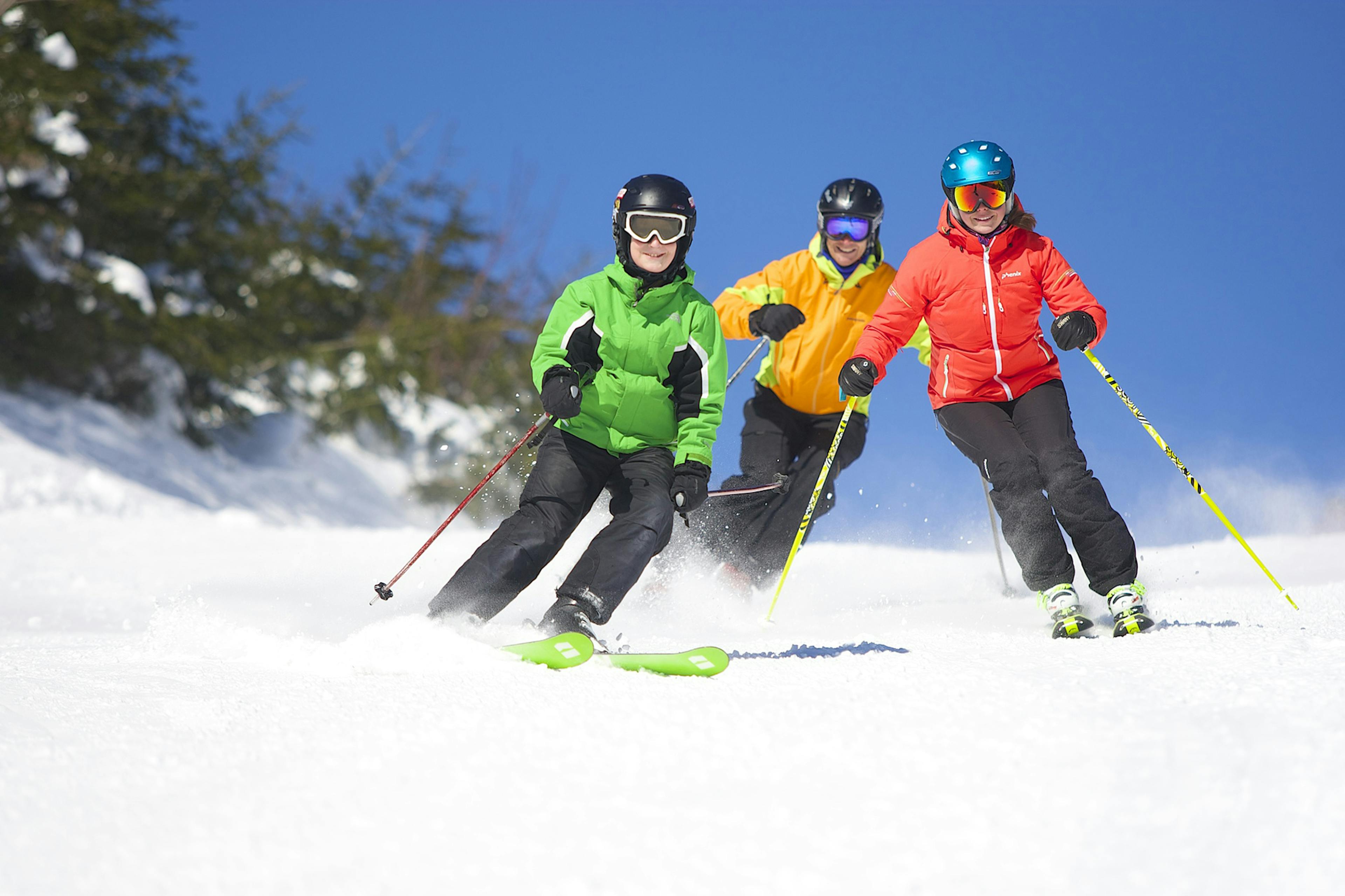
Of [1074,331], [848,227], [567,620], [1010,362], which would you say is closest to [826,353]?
[848,227]

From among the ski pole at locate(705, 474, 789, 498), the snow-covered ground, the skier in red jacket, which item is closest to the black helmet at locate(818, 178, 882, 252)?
the skier in red jacket

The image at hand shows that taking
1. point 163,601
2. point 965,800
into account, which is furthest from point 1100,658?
point 163,601

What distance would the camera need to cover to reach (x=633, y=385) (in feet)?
12.5

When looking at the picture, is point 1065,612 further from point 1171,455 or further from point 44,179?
point 44,179

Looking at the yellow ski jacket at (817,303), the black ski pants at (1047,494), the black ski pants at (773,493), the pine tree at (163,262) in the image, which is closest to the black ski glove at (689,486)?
the black ski pants at (1047,494)

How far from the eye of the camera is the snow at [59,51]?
14219 mm

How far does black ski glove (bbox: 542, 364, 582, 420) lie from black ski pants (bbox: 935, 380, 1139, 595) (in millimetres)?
1631

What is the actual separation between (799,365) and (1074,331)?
1.73 meters

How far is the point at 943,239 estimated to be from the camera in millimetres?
4199

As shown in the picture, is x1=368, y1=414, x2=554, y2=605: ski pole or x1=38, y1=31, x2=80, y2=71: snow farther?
x1=38, y1=31, x2=80, y2=71: snow

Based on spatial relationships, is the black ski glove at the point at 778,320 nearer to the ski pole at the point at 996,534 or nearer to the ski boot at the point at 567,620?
the ski pole at the point at 996,534

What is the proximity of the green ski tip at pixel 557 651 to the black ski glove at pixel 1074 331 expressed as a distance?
2.24 metres

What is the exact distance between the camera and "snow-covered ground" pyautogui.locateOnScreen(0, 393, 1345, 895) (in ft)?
5.26

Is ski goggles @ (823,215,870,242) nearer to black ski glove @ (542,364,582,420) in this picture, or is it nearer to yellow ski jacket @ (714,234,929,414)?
yellow ski jacket @ (714,234,929,414)
